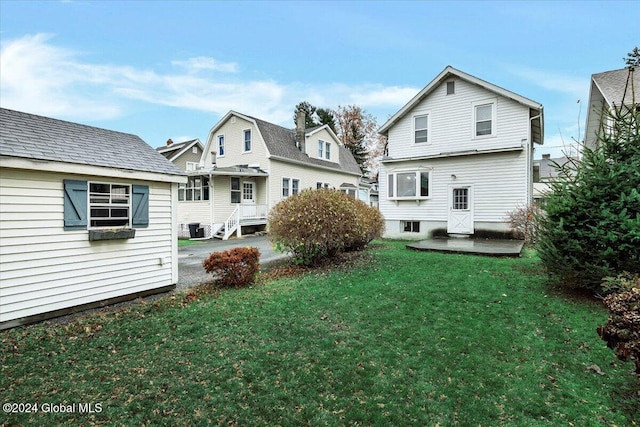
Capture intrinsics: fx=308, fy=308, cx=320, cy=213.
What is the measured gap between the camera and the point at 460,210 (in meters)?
14.2

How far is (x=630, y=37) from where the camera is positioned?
553 inches

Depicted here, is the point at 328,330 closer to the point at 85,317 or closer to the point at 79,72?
the point at 85,317

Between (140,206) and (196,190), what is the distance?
1397 cm

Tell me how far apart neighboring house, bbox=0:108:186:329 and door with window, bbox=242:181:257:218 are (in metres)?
11.3

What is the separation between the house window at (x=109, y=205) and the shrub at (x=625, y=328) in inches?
310

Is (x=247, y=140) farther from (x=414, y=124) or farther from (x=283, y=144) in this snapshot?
(x=414, y=124)

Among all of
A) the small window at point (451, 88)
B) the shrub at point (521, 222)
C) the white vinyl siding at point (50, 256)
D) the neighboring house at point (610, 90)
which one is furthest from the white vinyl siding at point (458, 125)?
the white vinyl siding at point (50, 256)

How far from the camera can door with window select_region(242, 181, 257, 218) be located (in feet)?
61.8

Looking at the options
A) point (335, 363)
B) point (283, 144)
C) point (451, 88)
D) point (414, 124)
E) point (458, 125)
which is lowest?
point (335, 363)

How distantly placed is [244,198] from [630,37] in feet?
69.4

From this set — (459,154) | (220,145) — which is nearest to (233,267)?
(459,154)

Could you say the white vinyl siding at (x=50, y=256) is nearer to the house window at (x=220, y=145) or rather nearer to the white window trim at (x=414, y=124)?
the white window trim at (x=414, y=124)

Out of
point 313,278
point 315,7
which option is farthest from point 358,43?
point 313,278

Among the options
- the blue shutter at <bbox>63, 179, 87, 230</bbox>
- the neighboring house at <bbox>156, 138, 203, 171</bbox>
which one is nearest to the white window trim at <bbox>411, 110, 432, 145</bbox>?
the blue shutter at <bbox>63, 179, 87, 230</bbox>
